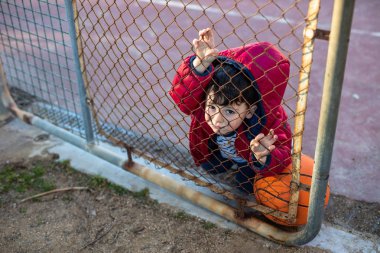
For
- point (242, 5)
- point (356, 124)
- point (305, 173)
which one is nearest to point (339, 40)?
point (305, 173)

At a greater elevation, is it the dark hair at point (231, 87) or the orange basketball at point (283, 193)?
the dark hair at point (231, 87)

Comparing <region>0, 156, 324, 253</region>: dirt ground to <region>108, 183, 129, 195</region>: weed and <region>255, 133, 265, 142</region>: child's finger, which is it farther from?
<region>255, 133, 265, 142</region>: child's finger

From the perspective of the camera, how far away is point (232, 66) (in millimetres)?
2166

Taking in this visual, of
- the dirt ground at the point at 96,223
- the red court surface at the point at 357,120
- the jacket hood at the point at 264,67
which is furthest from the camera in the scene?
the red court surface at the point at 357,120

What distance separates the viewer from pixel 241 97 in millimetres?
2178

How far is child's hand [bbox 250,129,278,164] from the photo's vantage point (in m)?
2.11

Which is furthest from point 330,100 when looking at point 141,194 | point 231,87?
point 141,194

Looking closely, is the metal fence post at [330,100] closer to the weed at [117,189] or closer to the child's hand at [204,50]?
the child's hand at [204,50]

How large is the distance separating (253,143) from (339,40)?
0.65 metres

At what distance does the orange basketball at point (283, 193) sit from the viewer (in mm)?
2281

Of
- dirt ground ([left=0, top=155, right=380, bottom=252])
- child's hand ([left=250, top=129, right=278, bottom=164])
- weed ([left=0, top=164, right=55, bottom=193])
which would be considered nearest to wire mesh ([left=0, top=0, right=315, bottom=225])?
child's hand ([left=250, top=129, right=278, bottom=164])

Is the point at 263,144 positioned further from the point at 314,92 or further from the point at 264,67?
the point at 314,92

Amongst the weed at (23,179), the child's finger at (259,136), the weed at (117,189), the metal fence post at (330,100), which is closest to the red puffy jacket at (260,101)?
the child's finger at (259,136)

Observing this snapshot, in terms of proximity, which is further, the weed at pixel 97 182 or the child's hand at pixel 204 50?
the weed at pixel 97 182
